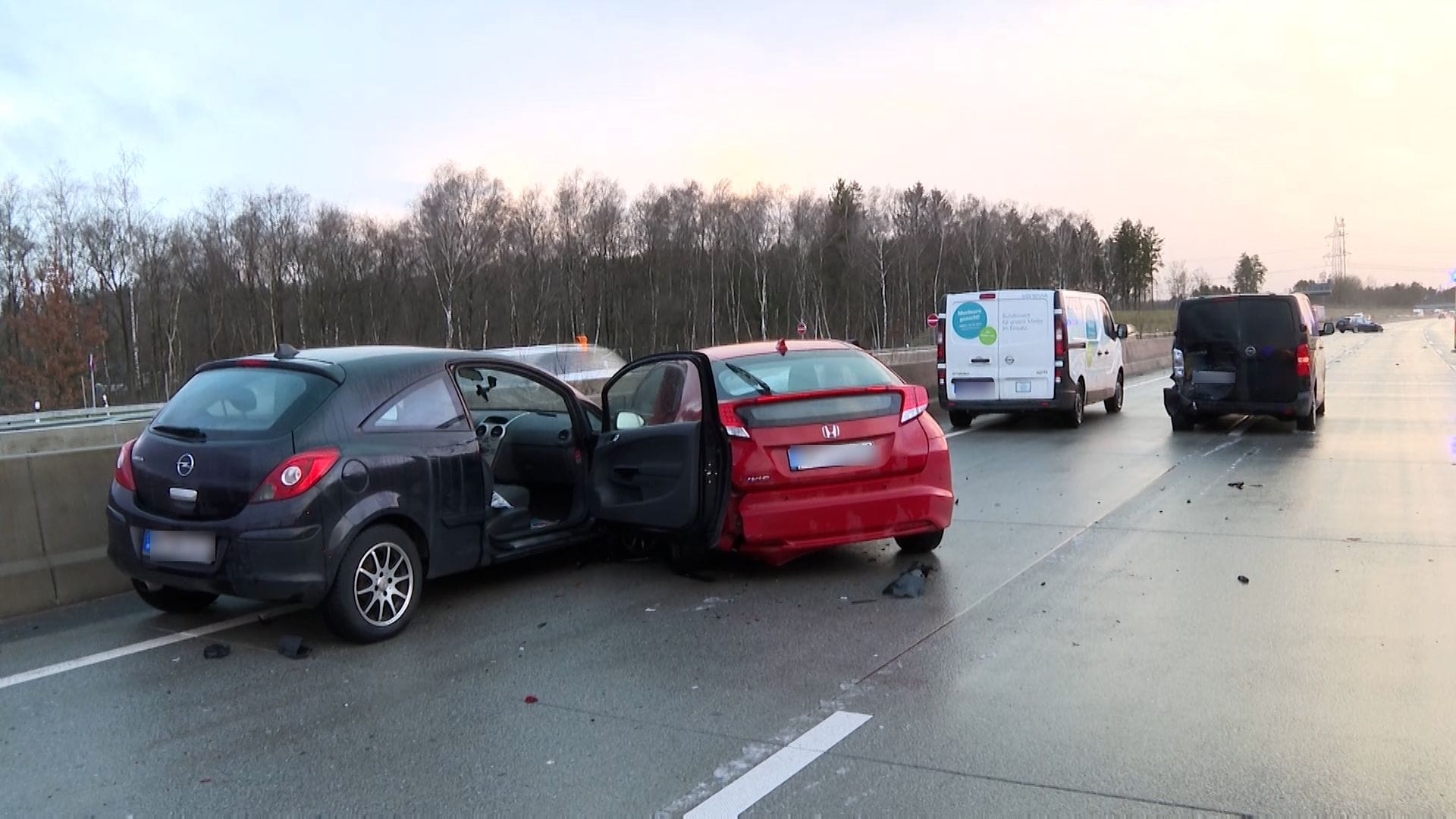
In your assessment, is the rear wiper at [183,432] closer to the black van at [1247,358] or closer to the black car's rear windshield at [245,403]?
the black car's rear windshield at [245,403]

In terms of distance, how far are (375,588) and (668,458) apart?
1921mm

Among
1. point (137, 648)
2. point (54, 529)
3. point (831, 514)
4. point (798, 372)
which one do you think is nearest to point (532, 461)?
point (798, 372)

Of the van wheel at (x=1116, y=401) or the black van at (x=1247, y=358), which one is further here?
the van wheel at (x=1116, y=401)

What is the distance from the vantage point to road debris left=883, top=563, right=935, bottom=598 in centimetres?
618

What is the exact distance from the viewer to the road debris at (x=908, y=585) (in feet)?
20.3

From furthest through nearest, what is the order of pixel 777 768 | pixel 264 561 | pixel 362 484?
pixel 362 484
pixel 264 561
pixel 777 768

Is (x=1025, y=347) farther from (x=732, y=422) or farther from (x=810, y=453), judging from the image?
(x=732, y=422)

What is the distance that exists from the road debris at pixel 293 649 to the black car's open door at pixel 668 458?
2100 millimetres

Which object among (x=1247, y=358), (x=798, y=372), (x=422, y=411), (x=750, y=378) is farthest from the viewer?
(x=1247, y=358)

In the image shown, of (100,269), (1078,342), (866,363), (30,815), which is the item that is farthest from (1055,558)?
(100,269)

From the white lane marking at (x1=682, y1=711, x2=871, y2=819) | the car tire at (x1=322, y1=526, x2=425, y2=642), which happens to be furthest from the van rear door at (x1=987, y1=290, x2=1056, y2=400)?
the white lane marking at (x1=682, y1=711, x2=871, y2=819)

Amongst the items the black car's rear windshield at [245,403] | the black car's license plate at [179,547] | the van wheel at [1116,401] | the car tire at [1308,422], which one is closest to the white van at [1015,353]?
the van wheel at [1116,401]

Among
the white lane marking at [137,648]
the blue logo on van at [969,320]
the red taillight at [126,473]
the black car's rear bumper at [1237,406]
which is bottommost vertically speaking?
the white lane marking at [137,648]

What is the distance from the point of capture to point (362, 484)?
5398mm
